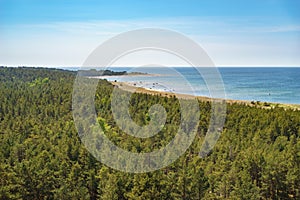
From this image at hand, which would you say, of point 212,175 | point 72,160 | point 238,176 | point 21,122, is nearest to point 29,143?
point 72,160

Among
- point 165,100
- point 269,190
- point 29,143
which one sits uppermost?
point 165,100

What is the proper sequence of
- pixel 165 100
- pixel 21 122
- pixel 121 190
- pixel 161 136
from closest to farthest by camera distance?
pixel 121 190
pixel 161 136
pixel 21 122
pixel 165 100

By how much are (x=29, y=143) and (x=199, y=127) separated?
21.2 m

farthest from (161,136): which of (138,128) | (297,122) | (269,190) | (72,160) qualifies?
(297,122)

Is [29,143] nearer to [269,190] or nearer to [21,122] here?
[21,122]

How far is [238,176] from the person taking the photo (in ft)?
89.1

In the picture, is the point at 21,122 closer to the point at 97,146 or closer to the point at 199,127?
the point at 97,146

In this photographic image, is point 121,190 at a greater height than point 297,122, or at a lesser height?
lesser

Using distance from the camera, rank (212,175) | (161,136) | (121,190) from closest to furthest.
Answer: (121,190) < (212,175) < (161,136)

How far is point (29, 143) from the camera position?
35.3m

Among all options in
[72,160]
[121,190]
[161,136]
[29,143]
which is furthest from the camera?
[161,136]

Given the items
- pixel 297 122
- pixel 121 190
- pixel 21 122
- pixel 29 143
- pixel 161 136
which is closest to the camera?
pixel 121 190

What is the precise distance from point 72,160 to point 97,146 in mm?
2746

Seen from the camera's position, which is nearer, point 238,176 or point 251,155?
point 238,176
